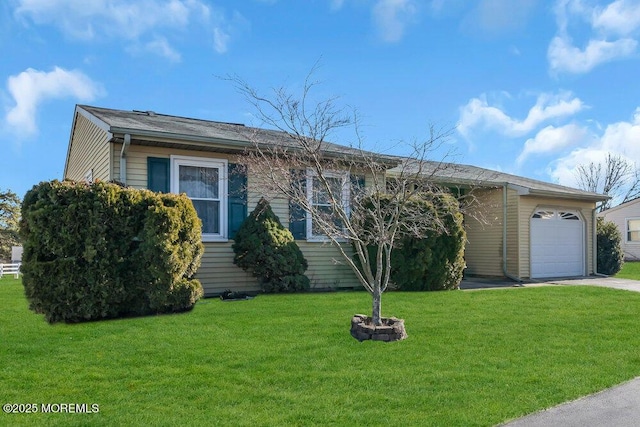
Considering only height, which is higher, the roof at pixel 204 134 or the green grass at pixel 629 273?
the roof at pixel 204 134

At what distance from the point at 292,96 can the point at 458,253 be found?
5890mm

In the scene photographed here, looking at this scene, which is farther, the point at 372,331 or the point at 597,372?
the point at 372,331

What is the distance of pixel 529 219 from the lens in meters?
14.5

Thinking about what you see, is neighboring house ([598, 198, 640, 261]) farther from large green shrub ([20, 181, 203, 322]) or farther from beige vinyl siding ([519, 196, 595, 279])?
large green shrub ([20, 181, 203, 322])

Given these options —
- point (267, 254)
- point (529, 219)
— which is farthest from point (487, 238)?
point (267, 254)

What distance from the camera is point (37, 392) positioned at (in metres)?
4.09

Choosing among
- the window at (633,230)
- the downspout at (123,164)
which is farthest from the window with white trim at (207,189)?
the window at (633,230)

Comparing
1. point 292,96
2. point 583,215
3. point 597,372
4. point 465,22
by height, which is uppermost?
point 465,22

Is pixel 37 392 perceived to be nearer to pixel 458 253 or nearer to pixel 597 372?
pixel 597 372

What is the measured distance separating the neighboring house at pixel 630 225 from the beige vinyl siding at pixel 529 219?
1108 cm

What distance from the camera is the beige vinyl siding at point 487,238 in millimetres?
14906

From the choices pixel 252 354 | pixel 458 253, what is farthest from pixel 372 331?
pixel 458 253

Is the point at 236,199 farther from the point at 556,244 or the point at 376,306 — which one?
the point at 556,244

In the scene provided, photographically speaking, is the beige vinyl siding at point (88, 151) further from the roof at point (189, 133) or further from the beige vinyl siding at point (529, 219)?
the beige vinyl siding at point (529, 219)
